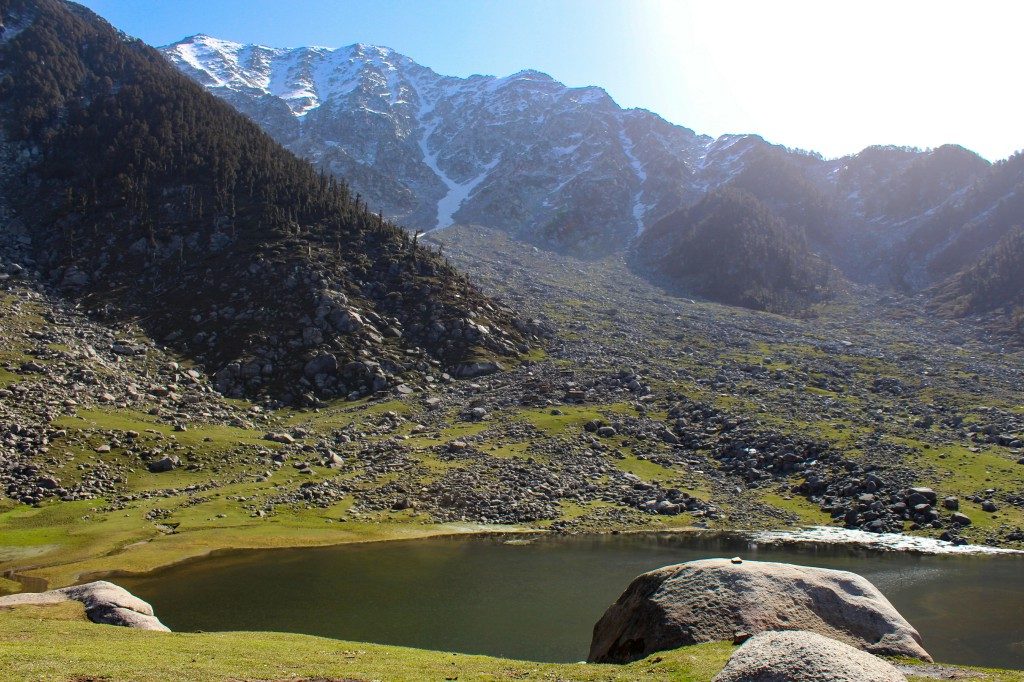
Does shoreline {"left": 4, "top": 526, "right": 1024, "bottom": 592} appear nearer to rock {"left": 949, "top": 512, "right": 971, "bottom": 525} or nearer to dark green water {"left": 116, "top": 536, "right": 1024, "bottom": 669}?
dark green water {"left": 116, "top": 536, "right": 1024, "bottom": 669}

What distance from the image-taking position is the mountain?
118188 mm

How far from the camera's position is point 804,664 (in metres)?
13.5

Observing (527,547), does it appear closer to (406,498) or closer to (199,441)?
(406,498)

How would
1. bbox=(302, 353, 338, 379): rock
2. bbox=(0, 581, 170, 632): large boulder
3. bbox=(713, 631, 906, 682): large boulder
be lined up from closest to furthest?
bbox=(713, 631, 906, 682): large boulder < bbox=(0, 581, 170, 632): large boulder < bbox=(302, 353, 338, 379): rock

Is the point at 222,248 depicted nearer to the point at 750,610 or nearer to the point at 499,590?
the point at 499,590

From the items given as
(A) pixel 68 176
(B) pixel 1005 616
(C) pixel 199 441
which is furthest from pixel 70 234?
(B) pixel 1005 616

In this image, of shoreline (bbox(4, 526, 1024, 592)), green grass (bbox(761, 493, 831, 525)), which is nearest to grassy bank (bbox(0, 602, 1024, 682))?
shoreline (bbox(4, 526, 1024, 592))

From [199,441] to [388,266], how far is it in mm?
72414

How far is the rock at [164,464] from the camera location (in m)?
74.7

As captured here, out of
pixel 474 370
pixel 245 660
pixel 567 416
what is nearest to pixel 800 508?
pixel 567 416

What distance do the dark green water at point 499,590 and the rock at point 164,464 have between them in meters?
24.6

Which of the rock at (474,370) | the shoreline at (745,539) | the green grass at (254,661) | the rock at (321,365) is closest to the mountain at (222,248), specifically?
the rock at (321,365)

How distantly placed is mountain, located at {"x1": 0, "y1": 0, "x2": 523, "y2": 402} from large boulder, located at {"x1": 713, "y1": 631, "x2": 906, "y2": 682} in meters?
101

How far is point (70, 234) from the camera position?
137250 mm
